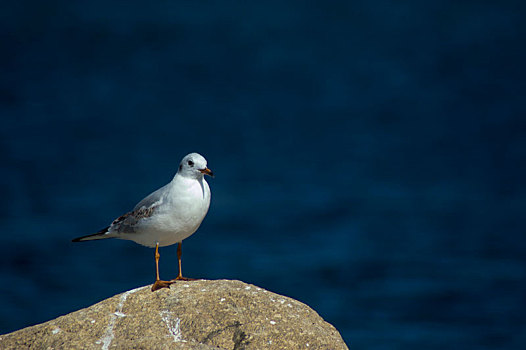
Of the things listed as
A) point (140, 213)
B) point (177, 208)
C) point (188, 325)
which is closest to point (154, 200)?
point (140, 213)

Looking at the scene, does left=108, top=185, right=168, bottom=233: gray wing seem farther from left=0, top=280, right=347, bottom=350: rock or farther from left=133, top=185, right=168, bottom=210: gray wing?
left=0, top=280, right=347, bottom=350: rock

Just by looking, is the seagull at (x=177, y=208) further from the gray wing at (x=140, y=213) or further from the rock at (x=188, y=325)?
the rock at (x=188, y=325)

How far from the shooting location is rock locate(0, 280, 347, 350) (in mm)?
8711

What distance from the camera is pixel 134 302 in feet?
30.9

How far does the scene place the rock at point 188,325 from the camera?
8711 mm

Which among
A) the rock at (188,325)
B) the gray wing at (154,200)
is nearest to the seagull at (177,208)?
the gray wing at (154,200)

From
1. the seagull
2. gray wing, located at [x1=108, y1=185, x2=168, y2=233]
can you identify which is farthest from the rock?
gray wing, located at [x1=108, y1=185, x2=168, y2=233]

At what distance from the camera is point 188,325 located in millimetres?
8961

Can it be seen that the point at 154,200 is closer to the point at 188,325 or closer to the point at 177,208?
the point at 177,208

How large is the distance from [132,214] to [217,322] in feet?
8.03

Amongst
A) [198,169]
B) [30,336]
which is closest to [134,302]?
[30,336]

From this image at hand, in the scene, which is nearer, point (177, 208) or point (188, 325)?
point (188, 325)

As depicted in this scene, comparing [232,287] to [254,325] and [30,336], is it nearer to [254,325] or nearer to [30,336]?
[254,325]

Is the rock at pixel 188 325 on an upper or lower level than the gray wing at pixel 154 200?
lower
